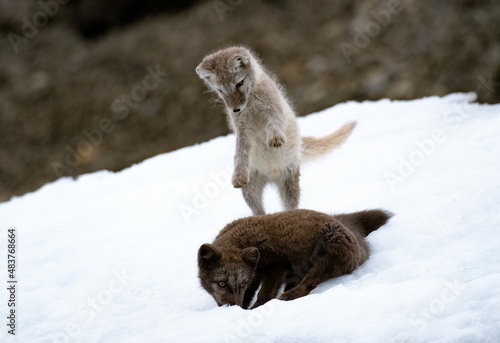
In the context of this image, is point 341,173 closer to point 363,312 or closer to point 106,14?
point 363,312

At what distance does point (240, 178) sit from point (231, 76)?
109 centimetres

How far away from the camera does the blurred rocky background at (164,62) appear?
1770 cm

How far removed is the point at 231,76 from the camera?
19.6 feet

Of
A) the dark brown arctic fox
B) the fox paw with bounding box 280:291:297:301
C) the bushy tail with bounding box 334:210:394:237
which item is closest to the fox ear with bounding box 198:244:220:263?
the dark brown arctic fox

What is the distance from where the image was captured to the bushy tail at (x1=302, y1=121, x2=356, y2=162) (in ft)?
23.1

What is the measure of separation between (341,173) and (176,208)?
2.28 m

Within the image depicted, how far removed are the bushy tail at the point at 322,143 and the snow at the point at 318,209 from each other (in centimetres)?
47

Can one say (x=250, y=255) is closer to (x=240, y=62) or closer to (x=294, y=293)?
(x=294, y=293)

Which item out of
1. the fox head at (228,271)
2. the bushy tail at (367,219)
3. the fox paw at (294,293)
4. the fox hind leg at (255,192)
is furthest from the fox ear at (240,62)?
the fox paw at (294,293)

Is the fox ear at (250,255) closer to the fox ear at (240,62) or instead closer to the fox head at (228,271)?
the fox head at (228,271)

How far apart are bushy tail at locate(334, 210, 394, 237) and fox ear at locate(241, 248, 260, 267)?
3.56 ft

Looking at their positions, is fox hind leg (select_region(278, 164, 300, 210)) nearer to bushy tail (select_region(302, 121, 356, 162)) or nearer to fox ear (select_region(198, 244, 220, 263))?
bushy tail (select_region(302, 121, 356, 162))

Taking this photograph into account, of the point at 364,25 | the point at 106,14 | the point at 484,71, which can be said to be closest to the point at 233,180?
the point at 484,71

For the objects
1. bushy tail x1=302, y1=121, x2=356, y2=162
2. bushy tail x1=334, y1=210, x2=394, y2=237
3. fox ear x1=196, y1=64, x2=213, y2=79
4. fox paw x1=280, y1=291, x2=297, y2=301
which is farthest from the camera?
bushy tail x1=302, y1=121, x2=356, y2=162
